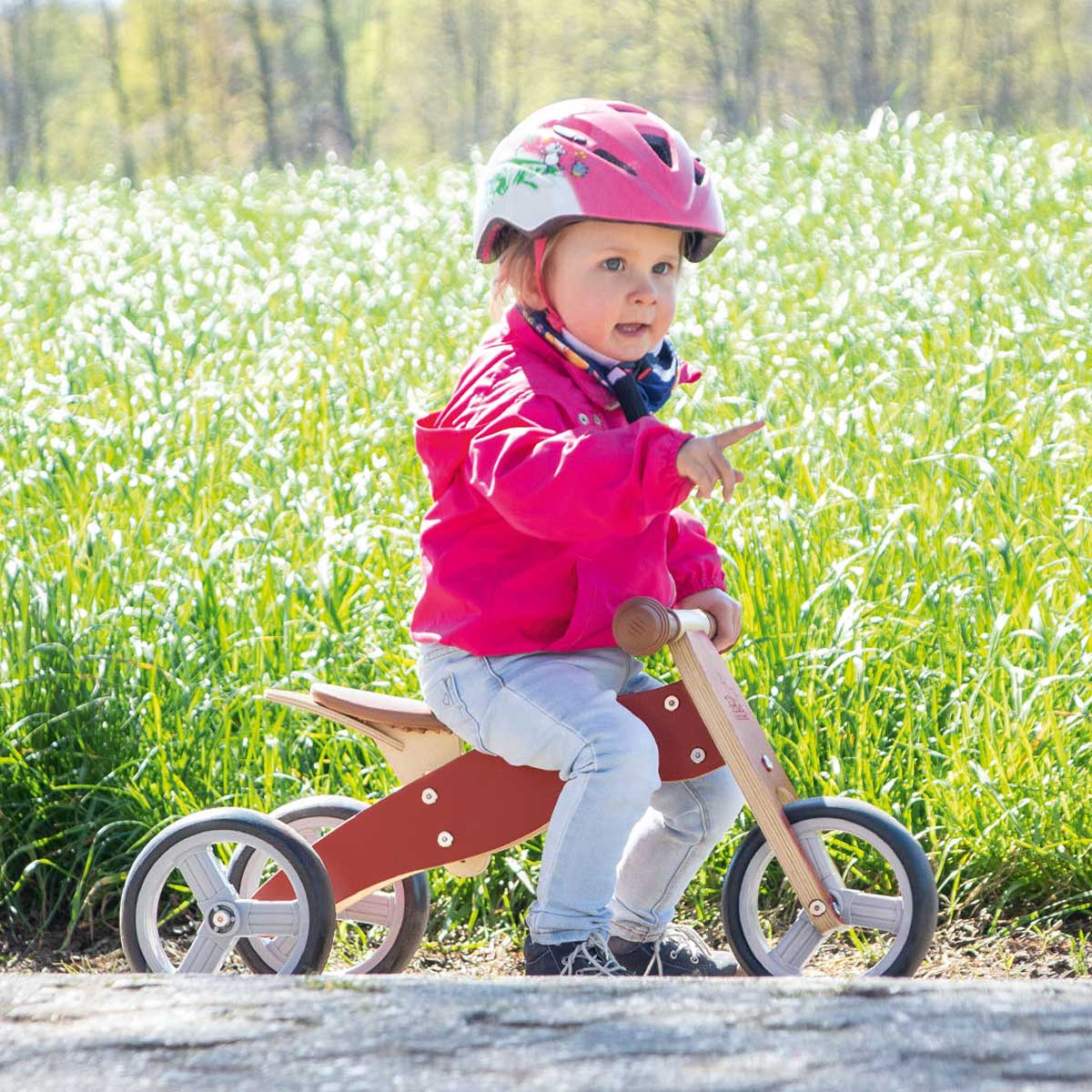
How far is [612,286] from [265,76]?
118 ft

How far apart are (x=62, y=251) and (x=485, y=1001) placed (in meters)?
8.49

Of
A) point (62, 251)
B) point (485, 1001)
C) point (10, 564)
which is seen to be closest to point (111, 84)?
point (62, 251)

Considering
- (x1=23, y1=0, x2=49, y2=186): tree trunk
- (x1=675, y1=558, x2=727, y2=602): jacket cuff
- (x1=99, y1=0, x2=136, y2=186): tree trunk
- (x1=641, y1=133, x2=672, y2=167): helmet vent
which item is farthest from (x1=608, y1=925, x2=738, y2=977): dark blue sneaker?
(x1=99, y1=0, x2=136, y2=186): tree trunk

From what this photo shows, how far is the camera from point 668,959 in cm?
272

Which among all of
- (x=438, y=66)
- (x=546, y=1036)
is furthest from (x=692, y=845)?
(x=438, y=66)

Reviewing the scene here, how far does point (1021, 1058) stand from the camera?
149cm

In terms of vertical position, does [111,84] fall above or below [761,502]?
above

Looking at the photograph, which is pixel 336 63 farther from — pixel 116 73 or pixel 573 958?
pixel 573 958

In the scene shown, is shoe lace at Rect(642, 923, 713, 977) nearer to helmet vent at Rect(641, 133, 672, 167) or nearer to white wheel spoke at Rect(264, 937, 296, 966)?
white wheel spoke at Rect(264, 937, 296, 966)

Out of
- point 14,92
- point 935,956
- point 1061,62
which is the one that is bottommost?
point 935,956

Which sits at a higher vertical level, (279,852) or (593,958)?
(279,852)

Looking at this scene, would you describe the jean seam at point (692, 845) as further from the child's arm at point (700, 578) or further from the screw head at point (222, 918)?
the screw head at point (222, 918)

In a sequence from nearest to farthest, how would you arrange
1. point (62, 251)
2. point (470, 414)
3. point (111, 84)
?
point (470, 414) < point (62, 251) < point (111, 84)

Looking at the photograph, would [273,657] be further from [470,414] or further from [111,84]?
[111,84]
